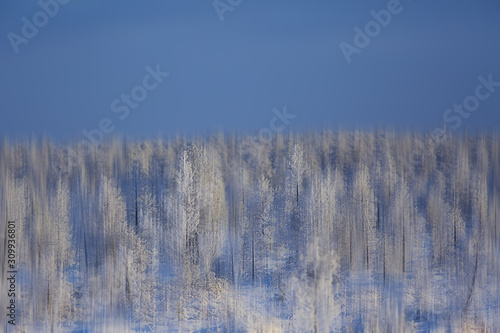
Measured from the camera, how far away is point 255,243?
23031 mm

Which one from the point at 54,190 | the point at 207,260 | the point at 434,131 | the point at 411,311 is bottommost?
the point at 411,311

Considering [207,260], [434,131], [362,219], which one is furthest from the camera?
[434,131]

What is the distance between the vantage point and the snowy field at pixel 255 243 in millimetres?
18406

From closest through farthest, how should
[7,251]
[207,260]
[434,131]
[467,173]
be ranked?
[7,251], [207,260], [467,173], [434,131]

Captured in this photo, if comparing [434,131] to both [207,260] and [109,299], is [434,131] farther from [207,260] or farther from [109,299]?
[109,299]

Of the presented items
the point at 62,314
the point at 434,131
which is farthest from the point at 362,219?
the point at 62,314

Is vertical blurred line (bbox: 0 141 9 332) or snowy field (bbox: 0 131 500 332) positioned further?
snowy field (bbox: 0 131 500 332)

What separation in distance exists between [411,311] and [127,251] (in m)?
10.8

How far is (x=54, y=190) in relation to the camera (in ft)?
77.2

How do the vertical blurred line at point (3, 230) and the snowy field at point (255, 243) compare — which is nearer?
the vertical blurred line at point (3, 230)

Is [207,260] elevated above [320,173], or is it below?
below

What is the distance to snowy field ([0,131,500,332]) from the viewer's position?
18.4 m

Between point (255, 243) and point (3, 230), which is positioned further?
point (255, 243)

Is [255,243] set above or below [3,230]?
below
